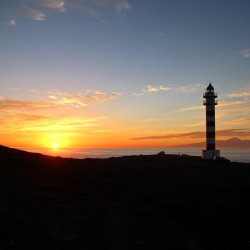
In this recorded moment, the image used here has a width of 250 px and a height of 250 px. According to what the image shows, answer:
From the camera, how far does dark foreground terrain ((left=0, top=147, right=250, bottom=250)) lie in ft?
45.9

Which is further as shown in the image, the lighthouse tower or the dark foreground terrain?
the lighthouse tower

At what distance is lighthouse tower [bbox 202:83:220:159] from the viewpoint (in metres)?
56.4

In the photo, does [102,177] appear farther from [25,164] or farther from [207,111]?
[207,111]

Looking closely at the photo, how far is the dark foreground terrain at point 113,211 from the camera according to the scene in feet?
45.9

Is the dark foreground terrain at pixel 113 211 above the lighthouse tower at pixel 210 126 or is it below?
below

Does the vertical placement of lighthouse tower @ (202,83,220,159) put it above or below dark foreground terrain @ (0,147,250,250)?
above

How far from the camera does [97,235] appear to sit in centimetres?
1422

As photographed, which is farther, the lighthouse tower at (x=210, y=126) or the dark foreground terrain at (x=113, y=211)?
the lighthouse tower at (x=210, y=126)

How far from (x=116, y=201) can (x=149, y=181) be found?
802 centimetres

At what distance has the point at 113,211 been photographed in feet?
58.1

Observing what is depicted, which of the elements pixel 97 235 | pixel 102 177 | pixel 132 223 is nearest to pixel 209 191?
pixel 102 177

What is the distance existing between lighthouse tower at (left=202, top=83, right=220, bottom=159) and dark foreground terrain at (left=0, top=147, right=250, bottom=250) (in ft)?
90.4

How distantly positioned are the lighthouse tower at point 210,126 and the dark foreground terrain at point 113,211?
2754 cm

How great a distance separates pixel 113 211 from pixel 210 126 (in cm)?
4169
